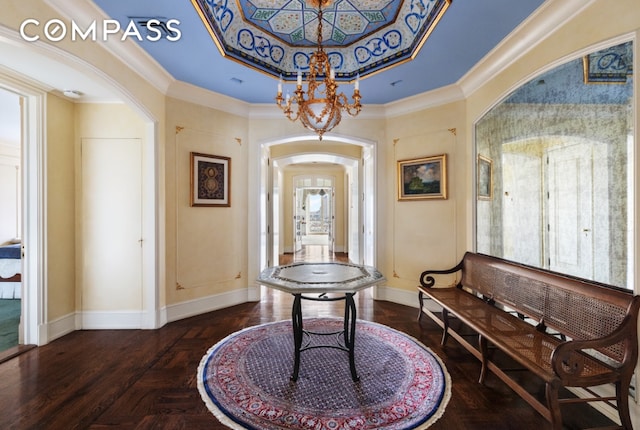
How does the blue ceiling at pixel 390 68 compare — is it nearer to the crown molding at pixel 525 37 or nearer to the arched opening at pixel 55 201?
the crown molding at pixel 525 37

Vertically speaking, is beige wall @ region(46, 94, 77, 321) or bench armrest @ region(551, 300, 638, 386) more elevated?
beige wall @ region(46, 94, 77, 321)

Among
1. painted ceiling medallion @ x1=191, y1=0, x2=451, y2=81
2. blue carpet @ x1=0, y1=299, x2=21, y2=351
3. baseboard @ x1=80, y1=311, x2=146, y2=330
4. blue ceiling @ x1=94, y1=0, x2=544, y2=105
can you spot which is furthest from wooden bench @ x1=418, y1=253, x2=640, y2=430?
blue carpet @ x1=0, y1=299, x2=21, y2=351

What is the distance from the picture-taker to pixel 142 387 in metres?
2.16

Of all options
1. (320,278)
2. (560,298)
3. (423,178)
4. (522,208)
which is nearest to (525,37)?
(522,208)

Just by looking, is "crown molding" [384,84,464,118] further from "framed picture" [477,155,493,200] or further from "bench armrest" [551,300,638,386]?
"bench armrest" [551,300,638,386]

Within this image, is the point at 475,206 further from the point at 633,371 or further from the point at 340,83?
the point at 340,83

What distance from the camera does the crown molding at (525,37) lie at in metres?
2.08

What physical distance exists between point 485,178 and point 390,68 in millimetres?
1779

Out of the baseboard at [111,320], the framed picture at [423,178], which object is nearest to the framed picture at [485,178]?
the framed picture at [423,178]

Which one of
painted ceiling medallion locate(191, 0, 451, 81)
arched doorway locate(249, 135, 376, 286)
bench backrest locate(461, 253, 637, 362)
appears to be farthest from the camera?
arched doorway locate(249, 135, 376, 286)

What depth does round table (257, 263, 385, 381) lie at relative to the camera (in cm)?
215

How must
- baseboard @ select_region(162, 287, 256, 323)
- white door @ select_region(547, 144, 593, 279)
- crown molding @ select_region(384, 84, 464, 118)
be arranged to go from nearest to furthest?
white door @ select_region(547, 144, 593, 279) < baseboard @ select_region(162, 287, 256, 323) < crown molding @ select_region(384, 84, 464, 118)

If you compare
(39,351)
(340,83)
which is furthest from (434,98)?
(39,351)

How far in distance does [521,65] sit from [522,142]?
747mm
